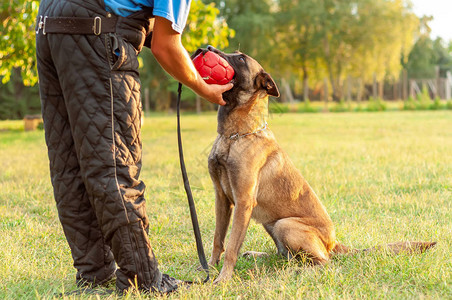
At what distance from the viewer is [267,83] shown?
317 centimetres

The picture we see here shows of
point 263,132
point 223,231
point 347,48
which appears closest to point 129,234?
point 223,231

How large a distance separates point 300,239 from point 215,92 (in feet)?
3.71

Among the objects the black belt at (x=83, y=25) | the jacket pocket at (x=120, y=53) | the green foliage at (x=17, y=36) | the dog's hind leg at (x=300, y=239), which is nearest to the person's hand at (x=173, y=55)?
the jacket pocket at (x=120, y=53)

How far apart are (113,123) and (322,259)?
166 cm

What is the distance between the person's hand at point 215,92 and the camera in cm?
279

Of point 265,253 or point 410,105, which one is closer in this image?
point 265,253

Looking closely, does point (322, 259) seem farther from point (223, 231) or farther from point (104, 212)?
point (104, 212)

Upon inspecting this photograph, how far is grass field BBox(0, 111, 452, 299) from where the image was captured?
2809 millimetres

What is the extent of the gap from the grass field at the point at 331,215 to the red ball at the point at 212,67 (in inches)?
36.7

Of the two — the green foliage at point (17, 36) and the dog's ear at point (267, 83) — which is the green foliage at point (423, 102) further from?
the dog's ear at point (267, 83)

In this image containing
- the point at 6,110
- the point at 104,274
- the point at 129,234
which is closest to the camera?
the point at 129,234

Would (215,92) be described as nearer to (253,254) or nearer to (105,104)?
(105,104)

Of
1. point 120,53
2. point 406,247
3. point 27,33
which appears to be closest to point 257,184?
point 406,247

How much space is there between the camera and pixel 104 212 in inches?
100
